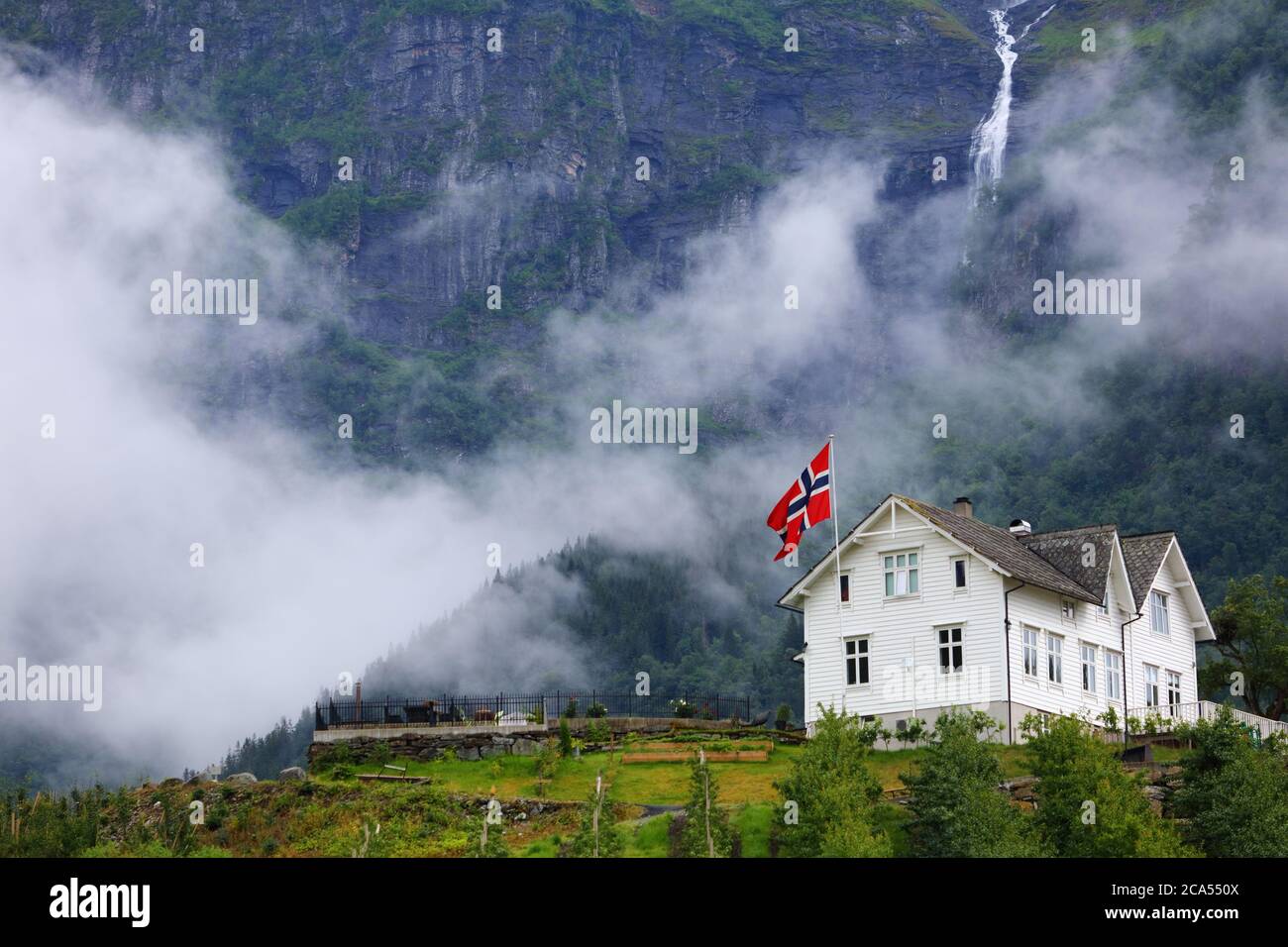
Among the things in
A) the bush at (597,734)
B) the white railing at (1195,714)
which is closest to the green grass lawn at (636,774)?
the bush at (597,734)

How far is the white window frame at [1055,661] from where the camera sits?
223 feet

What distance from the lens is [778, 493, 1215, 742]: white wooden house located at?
2616 inches

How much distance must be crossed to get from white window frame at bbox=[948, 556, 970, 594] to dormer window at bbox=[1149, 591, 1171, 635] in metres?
11.5

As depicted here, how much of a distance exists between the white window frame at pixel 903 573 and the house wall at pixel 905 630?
0.38ft

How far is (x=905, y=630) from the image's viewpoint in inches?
2694

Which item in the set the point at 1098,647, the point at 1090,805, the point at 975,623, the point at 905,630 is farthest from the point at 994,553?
the point at 1090,805

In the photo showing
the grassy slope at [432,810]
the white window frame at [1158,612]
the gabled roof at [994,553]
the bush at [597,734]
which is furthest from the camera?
the white window frame at [1158,612]

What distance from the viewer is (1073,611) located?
69.6 meters

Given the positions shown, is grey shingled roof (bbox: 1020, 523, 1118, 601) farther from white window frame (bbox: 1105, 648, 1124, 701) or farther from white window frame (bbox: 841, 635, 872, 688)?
white window frame (bbox: 841, 635, 872, 688)

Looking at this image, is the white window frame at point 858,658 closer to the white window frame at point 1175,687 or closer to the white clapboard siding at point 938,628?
the white clapboard siding at point 938,628

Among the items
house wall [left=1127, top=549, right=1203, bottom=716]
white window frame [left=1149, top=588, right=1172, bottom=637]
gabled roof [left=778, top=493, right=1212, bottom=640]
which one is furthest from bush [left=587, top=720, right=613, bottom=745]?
white window frame [left=1149, top=588, right=1172, bottom=637]

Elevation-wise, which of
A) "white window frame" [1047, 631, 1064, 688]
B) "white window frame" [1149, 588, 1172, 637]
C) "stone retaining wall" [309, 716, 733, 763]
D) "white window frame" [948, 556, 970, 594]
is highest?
"white window frame" [948, 556, 970, 594]
